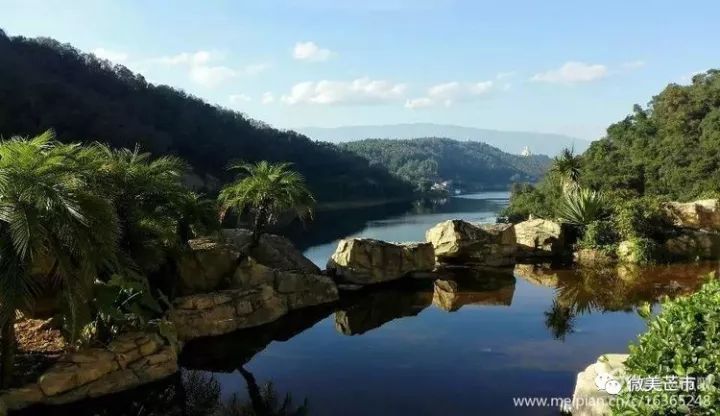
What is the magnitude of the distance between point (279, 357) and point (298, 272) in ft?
11.3

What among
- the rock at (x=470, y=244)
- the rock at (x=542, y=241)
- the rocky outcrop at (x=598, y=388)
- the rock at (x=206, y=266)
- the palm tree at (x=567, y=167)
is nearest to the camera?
the rocky outcrop at (x=598, y=388)

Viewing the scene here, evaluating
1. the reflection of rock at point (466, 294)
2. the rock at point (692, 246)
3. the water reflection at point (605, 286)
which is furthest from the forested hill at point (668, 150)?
the reflection of rock at point (466, 294)

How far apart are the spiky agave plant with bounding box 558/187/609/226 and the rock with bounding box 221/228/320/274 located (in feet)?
30.3

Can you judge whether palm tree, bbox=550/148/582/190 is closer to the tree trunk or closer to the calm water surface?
the calm water surface

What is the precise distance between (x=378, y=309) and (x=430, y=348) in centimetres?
278

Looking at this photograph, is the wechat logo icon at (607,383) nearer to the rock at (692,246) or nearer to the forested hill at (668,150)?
the rock at (692,246)

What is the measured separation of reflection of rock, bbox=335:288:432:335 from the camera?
1043 centimetres

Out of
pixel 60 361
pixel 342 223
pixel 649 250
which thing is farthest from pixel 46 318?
pixel 342 223

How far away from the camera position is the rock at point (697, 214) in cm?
1952

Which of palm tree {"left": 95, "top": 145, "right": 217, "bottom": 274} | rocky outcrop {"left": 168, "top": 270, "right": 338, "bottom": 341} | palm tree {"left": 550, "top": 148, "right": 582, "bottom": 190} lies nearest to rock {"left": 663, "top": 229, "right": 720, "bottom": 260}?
palm tree {"left": 550, "top": 148, "right": 582, "bottom": 190}

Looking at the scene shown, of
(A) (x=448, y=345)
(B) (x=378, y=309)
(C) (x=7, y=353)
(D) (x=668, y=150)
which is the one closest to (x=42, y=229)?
(C) (x=7, y=353)

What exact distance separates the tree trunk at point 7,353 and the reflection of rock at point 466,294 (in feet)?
25.1

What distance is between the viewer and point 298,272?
1198 cm

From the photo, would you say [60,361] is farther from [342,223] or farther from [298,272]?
[342,223]
